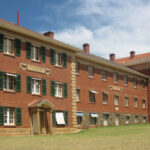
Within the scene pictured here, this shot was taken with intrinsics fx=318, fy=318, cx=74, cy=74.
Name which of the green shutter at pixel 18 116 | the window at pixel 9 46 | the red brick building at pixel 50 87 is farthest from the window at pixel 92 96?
the window at pixel 9 46

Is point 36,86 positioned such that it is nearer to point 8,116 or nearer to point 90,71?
point 8,116

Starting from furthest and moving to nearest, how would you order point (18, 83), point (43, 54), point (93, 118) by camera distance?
point (93, 118), point (43, 54), point (18, 83)

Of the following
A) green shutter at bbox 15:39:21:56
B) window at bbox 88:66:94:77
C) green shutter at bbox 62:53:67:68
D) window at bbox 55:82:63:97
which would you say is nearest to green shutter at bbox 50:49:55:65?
green shutter at bbox 62:53:67:68

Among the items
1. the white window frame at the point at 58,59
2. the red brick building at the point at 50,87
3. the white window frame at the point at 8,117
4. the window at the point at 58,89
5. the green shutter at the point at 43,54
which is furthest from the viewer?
the white window frame at the point at 58,59

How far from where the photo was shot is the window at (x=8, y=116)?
25141mm

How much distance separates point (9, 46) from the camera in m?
26.2

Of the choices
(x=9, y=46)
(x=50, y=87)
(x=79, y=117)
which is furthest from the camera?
(x=79, y=117)

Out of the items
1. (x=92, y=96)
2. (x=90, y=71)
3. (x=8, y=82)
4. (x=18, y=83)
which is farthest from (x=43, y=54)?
(x=92, y=96)

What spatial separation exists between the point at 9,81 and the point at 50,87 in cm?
490

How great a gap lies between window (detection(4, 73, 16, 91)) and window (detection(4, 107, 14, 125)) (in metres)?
1.70

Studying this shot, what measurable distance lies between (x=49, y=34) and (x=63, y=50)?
16.8ft

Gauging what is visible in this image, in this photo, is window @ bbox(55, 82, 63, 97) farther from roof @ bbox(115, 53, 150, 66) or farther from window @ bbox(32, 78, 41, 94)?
roof @ bbox(115, 53, 150, 66)

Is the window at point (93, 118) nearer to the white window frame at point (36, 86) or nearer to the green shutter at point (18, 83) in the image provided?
the white window frame at point (36, 86)

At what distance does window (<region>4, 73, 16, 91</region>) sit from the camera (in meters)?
25.6
